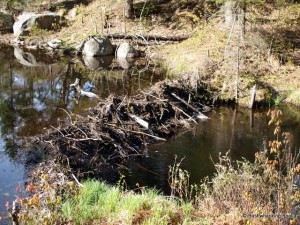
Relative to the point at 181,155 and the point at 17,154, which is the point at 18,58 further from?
the point at 181,155

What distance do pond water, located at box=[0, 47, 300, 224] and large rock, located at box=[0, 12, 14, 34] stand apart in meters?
7.68

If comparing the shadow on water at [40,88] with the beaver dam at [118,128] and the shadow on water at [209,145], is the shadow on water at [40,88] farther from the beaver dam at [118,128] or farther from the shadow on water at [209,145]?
the shadow on water at [209,145]

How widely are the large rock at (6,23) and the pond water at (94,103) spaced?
25.2ft

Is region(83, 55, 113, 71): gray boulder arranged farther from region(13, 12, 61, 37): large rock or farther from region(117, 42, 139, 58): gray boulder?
region(13, 12, 61, 37): large rock

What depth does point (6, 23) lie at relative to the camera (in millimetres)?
32656

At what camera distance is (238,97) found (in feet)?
55.9

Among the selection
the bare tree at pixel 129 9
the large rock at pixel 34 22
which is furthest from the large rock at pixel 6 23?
the bare tree at pixel 129 9

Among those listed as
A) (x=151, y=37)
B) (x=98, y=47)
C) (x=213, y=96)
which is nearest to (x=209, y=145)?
(x=213, y=96)

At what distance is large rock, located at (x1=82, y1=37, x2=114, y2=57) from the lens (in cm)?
2550

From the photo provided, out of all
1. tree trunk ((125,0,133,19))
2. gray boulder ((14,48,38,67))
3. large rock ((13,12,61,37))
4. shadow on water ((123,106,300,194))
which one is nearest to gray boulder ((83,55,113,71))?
gray boulder ((14,48,38,67))

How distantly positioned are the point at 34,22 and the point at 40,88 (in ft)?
40.8

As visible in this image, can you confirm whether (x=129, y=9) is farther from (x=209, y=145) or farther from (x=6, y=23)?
(x=209, y=145)

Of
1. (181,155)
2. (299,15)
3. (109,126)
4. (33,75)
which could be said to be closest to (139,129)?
(109,126)

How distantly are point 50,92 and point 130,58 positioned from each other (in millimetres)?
7362
